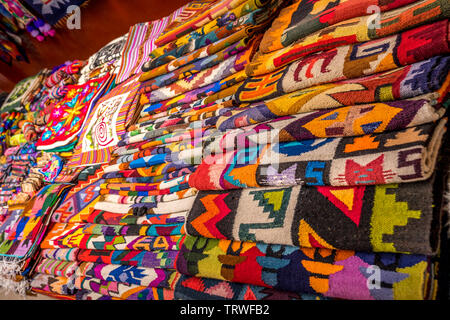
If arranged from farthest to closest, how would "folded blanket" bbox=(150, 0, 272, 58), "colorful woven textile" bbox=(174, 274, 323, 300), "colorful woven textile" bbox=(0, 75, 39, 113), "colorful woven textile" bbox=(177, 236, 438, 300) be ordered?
"colorful woven textile" bbox=(0, 75, 39, 113)
"folded blanket" bbox=(150, 0, 272, 58)
"colorful woven textile" bbox=(174, 274, 323, 300)
"colorful woven textile" bbox=(177, 236, 438, 300)

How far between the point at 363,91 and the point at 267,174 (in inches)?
7.8

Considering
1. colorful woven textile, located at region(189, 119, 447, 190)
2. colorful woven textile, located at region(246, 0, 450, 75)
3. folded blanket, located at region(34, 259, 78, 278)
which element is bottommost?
folded blanket, located at region(34, 259, 78, 278)

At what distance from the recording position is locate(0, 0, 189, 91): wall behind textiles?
1.55 meters

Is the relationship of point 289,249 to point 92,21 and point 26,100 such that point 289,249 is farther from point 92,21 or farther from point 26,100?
point 26,100

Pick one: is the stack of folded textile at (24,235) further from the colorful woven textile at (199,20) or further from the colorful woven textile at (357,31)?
the colorful woven textile at (357,31)

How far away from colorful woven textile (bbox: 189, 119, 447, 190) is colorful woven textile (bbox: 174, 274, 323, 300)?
17 centimetres

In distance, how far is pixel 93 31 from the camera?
5.80 ft

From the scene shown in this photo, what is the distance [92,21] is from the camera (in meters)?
1.72

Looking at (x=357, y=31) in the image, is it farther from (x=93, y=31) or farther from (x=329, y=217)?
(x=93, y=31)

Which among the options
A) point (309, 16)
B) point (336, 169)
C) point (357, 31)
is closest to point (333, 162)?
point (336, 169)

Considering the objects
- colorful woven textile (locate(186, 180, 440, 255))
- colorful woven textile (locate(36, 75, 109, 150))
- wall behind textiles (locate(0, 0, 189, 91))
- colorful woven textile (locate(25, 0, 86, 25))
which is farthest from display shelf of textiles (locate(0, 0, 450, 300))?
colorful woven textile (locate(25, 0, 86, 25))

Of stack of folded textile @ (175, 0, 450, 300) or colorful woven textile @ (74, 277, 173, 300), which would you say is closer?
stack of folded textile @ (175, 0, 450, 300)

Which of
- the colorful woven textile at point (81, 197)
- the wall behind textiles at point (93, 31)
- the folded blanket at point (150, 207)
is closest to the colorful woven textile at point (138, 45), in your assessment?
the wall behind textiles at point (93, 31)

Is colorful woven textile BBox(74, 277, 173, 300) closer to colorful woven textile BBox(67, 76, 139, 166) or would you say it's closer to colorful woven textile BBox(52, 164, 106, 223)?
colorful woven textile BBox(52, 164, 106, 223)
